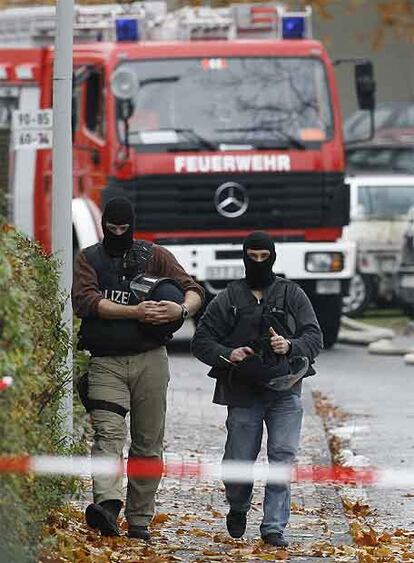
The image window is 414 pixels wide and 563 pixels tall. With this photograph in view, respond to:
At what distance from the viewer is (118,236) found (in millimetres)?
9148

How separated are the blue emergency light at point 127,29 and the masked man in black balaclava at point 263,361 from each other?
32.4 feet

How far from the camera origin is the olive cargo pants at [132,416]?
29.5 feet

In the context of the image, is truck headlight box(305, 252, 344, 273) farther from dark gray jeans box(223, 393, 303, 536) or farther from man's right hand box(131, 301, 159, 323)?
man's right hand box(131, 301, 159, 323)

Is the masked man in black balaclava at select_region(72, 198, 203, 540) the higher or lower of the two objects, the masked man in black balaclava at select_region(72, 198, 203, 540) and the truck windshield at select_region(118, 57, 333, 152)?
the lower

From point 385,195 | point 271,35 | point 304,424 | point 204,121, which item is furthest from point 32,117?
point 385,195

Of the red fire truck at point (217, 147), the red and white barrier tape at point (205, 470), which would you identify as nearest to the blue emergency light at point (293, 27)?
the red fire truck at point (217, 147)

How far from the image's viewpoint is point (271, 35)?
19109mm

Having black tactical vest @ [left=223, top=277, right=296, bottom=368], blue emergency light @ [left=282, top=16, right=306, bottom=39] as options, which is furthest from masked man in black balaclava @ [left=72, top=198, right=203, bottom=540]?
blue emergency light @ [left=282, top=16, right=306, bottom=39]

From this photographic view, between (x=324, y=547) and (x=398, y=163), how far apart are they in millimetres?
19428

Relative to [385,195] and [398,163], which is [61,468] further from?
[398,163]

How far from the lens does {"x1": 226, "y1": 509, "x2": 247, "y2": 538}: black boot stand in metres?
9.17

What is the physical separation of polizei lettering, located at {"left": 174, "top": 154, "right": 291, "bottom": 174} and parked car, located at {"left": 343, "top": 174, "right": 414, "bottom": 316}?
4701 mm

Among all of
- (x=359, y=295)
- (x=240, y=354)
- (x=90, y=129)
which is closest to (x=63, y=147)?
(x=240, y=354)

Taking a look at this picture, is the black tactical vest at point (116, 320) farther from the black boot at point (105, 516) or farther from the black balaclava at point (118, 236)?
the black boot at point (105, 516)
